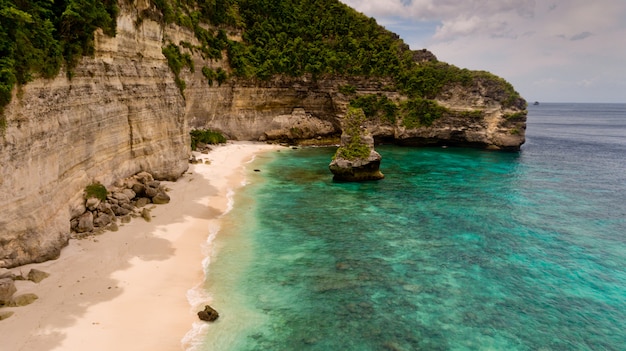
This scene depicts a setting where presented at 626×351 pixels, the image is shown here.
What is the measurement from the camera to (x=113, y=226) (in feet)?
85.3

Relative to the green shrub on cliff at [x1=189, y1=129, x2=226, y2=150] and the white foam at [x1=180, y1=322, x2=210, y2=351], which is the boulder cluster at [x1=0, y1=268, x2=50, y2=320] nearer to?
the white foam at [x1=180, y1=322, x2=210, y2=351]

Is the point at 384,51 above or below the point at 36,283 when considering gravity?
above

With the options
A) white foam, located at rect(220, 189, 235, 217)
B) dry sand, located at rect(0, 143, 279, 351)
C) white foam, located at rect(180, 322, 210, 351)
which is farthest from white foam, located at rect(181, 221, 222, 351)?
white foam, located at rect(220, 189, 235, 217)

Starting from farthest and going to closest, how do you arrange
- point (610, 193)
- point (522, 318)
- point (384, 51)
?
point (384, 51) < point (610, 193) < point (522, 318)

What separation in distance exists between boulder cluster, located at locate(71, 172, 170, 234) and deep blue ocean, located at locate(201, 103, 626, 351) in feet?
22.2

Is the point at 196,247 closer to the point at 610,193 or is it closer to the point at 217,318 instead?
the point at 217,318

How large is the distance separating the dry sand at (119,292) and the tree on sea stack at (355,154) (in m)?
19.3

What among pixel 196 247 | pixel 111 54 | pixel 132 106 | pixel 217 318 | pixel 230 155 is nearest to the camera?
pixel 217 318

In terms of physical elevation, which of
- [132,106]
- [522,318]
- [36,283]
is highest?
[132,106]

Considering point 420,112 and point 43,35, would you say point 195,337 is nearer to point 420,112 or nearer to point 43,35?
point 43,35

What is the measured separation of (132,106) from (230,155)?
2571cm

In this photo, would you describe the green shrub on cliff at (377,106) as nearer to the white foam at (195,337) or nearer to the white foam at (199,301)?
the white foam at (199,301)

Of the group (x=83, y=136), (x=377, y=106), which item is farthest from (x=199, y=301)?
(x=377, y=106)

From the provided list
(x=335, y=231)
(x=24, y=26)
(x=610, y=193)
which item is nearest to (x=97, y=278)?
(x=24, y=26)
